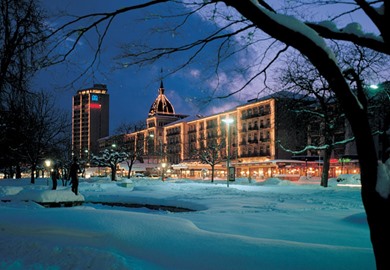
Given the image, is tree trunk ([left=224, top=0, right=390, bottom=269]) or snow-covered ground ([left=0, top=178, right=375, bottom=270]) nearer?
tree trunk ([left=224, top=0, right=390, bottom=269])

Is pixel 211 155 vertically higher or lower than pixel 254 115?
lower

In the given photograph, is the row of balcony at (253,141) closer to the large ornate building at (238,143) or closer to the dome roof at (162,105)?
the large ornate building at (238,143)

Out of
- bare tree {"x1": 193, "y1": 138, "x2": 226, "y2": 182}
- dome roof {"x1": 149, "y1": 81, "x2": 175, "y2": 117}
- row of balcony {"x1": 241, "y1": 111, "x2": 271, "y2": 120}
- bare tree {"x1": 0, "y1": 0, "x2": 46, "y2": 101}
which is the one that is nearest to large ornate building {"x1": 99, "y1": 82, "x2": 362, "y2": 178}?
row of balcony {"x1": 241, "y1": 111, "x2": 271, "y2": 120}

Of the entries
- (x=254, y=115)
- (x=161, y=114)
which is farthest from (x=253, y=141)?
(x=161, y=114)

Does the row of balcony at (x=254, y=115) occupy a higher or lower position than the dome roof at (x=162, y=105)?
lower

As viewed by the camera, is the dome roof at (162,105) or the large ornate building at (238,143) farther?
the dome roof at (162,105)

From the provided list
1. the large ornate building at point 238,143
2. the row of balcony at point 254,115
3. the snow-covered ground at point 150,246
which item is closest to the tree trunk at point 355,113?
the snow-covered ground at point 150,246

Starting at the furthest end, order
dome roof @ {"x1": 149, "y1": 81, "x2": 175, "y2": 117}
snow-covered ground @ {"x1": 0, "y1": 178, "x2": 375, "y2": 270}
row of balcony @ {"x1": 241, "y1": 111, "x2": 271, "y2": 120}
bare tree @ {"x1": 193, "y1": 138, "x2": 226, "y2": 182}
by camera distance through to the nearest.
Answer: dome roof @ {"x1": 149, "y1": 81, "x2": 175, "y2": 117}, row of balcony @ {"x1": 241, "y1": 111, "x2": 271, "y2": 120}, bare tree @ {"x1": 193, "y1": 138, "x2": 226, "y2": 182}, snow-covered ground @ {"x1": 0, "y1": 178, "x2": 375, "y2": 270}

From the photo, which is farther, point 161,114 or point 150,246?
point 161,114

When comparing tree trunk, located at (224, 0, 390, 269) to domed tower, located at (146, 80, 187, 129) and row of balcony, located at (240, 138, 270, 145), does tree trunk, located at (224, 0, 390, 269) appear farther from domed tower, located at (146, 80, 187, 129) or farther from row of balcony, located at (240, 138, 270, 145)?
domed tower, located at (146, 80, 187, 129)

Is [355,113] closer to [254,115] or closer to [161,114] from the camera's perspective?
[254,115]

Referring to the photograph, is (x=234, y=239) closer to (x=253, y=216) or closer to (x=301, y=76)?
(x=253, y=216)

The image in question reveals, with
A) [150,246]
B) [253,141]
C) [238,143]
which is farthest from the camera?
[238,143]

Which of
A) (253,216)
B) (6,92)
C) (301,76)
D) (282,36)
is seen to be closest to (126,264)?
(282,36)
